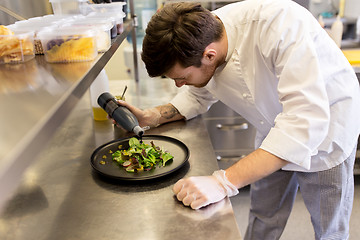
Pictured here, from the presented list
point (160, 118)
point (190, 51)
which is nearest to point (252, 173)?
point (190, 51)

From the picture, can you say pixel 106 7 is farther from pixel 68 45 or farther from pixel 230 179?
pixel 230 179

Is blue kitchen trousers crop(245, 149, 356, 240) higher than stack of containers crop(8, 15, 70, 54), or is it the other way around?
stack of containers crop(8, 15, 70, 54)

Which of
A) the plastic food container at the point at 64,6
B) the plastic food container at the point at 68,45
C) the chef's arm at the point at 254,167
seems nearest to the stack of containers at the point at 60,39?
the plastic food container at the point at 68,45

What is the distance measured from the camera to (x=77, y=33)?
4.06 ft

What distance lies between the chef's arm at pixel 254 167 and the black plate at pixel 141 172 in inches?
8.3

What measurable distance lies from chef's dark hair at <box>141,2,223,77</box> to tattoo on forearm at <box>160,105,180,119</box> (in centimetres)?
55

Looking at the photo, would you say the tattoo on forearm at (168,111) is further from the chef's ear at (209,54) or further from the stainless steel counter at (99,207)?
the chef's ear at (209,54)

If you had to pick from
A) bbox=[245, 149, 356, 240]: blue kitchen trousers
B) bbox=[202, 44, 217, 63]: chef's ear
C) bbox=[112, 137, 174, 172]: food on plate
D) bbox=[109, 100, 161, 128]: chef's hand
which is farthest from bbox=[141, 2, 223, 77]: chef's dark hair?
bbox=[245, 149, 356, 240]: blue kitchen trousers

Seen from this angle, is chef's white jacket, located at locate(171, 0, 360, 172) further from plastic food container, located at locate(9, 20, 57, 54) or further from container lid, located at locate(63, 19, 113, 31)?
plastic food container, located at locate(9, 20, 57, 54)

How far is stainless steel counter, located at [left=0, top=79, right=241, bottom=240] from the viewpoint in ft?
3.41

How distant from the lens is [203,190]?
115cm

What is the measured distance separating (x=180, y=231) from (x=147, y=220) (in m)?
0.11

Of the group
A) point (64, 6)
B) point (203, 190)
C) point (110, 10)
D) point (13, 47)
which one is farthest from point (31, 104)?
point (110, 10)

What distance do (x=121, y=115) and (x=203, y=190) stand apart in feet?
1.93
